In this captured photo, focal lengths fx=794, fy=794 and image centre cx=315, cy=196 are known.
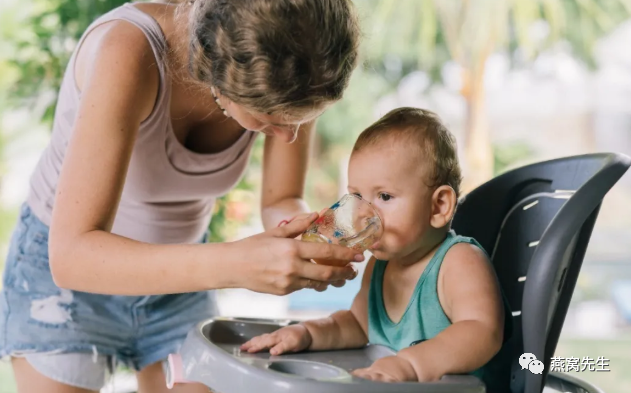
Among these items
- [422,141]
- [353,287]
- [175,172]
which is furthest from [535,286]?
[353,287]

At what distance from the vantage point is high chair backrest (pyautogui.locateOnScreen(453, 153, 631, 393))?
106cm

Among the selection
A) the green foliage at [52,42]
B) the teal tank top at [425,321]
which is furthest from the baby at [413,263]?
the green foliage at [52,42]

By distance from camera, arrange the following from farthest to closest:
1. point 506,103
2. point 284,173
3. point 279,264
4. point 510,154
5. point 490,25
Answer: point 510,154
point 506,103
point 490,25
point 284,173
point 279,264

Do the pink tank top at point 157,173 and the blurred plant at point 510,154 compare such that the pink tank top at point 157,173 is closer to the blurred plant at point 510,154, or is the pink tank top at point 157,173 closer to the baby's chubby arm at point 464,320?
the baby's chubby arm at point 464,320

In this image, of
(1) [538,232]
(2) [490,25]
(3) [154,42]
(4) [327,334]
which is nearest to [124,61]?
(3) [154,42]

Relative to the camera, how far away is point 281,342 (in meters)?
1.19

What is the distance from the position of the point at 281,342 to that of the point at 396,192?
0.29 metres

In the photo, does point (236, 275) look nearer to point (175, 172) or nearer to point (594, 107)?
point (175, 172)

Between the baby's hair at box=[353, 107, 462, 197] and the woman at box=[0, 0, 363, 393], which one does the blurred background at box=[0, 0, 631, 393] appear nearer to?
the woman at box=[0, 0, 363, 393]

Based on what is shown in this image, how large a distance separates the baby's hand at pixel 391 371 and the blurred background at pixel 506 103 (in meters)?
3.42

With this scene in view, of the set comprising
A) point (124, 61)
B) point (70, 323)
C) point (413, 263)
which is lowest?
point (70, 323)

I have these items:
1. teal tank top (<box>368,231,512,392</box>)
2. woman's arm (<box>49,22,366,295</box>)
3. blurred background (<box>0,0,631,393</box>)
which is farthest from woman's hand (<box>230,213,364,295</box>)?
blurred background (<box>0,0,631,393</box>)

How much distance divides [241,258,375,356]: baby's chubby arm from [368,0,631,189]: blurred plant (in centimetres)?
389

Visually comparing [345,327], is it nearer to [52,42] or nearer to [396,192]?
[396,192]
